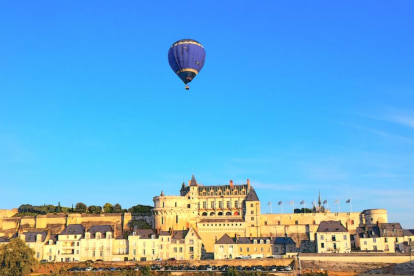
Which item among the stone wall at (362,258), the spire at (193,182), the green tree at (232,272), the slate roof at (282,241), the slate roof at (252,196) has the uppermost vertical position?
the spire at (193,182)

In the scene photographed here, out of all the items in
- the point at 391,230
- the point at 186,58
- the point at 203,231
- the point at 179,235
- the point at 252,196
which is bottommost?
the point at 179,235

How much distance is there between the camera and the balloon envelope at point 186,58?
47.3 m

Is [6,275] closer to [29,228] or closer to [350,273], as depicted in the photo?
[29,228]

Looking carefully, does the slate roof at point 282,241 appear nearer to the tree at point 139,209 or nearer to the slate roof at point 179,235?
the slate roof at point 179,235

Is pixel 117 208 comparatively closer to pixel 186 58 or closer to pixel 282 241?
pixel 282 241

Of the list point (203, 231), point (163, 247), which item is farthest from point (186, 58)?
point (203, 231)

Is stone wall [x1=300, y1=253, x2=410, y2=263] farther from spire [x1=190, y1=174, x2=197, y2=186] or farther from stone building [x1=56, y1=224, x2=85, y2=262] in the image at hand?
stone building [x1=56, y1=224, x2=85, y2=262]

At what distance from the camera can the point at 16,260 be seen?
184 feet

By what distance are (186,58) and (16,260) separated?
30.4m

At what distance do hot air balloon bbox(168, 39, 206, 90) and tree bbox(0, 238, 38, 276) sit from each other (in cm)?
2798

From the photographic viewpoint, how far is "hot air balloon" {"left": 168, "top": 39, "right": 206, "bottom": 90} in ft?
155

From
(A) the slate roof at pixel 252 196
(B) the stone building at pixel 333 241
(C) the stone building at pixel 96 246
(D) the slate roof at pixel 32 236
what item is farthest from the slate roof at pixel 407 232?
(D) the slate roof at pixel 32 236

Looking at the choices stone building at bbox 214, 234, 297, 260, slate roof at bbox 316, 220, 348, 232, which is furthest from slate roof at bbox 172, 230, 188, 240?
slate roof at bbox 316, 220, 348, 232

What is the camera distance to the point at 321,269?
58.2 meters
